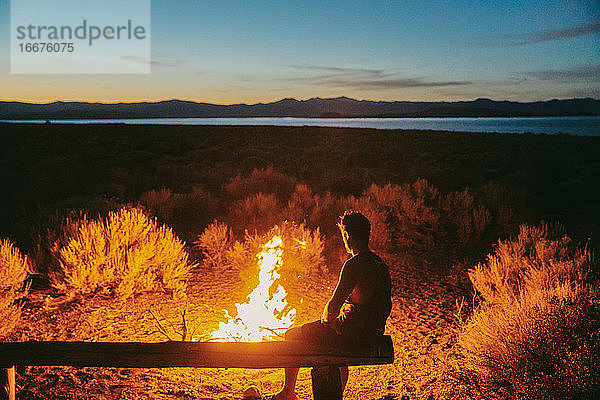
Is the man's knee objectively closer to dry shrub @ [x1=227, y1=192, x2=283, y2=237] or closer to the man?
the man

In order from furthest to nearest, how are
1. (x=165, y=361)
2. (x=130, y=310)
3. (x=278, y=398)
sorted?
(x=130, y=310) < (x=278, y=398) < (x=165, y=361)

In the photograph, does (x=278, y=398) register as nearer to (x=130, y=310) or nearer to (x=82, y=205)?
(x=130, y=310)

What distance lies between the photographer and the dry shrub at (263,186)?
13.4 meters

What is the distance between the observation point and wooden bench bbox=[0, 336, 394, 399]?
286 centimetres

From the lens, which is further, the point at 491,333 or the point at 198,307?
the point at 198,307

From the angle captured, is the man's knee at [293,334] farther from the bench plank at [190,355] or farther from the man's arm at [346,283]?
the man's arm at [346,283]

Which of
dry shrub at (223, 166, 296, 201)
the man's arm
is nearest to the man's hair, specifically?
the man's arm

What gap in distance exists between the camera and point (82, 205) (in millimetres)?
9719

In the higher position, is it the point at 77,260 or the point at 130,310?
the point at 77,260

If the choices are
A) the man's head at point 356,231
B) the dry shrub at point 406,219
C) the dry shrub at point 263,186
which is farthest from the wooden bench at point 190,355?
the dry shrub at point 263,186

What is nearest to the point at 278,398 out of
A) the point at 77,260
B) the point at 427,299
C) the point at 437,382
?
the point at 437,382

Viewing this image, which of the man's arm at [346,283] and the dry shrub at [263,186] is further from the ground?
the man's arm at [346,283]

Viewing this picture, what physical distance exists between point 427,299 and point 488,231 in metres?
4.15

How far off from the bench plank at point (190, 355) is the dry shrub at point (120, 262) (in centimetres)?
258
